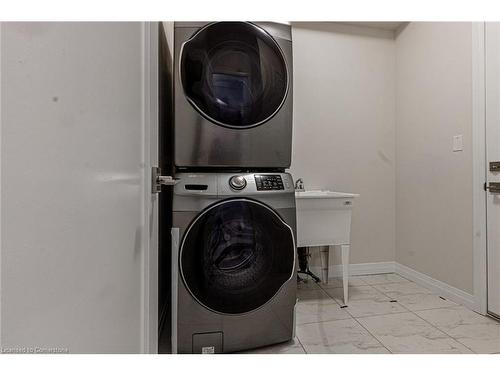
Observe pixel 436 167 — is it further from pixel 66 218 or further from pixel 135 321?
pixel 66 218

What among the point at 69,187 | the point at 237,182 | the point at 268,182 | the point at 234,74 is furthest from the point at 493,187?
the point at 69,187

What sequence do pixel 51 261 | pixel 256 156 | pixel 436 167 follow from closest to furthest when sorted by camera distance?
pixel 51 261, pixel 256 156, pixel 436 167

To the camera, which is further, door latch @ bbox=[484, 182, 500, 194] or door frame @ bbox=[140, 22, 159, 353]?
door latch @ bbox=[484, 182, 500, 194]

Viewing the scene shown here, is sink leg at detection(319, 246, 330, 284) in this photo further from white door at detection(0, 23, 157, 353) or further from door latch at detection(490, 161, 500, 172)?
white door at detection(0, 23, 157, 353)

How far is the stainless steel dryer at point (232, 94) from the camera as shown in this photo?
4.14 feet

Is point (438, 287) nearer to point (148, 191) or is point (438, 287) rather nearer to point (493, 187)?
point (493, 187)

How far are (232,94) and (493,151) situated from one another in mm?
1563

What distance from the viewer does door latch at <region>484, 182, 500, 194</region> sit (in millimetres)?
1562

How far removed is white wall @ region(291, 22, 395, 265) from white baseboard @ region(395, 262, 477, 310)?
0.16 metres

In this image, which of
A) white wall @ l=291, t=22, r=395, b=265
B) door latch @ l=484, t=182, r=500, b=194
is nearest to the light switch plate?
door latch @ l=484, t=182, r=500, b=194

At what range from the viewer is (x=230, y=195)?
4.07 ft

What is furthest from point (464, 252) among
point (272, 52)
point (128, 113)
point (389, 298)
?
point (128, 113)

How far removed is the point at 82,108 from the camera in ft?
1.30

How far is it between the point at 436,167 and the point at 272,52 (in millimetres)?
1535
